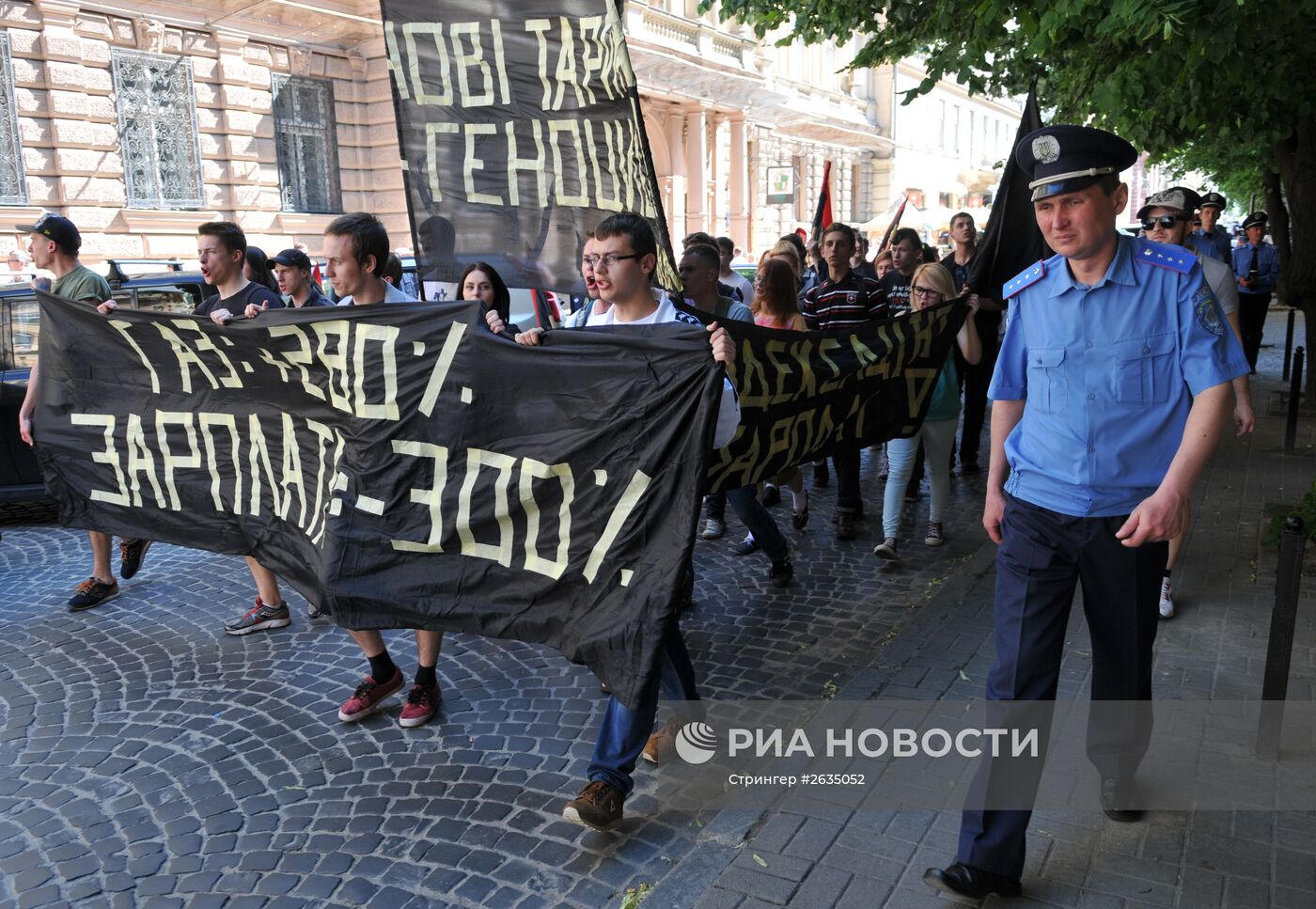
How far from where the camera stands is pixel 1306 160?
1003cm

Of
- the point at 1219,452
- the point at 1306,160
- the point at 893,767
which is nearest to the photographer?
the point at 893,767

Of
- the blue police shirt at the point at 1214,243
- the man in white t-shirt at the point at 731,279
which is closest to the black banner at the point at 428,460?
the man in white t-shirt at the point at 731,279

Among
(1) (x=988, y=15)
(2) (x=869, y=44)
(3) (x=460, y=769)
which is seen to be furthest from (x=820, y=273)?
(3) (x=460, y=769)

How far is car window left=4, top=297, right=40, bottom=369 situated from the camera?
734 cm

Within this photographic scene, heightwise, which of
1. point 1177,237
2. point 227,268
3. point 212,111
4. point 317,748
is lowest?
point 317,748

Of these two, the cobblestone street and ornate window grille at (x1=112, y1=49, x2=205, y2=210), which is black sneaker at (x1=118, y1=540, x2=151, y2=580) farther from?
ornate window grille at (x1=112, y1=49, x2=205, y2=210)

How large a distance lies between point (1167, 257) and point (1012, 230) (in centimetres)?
230

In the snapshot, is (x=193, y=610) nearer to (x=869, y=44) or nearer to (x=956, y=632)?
(x=956, y=632)

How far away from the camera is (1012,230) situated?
493 cm

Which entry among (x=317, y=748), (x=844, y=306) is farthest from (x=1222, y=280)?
(x=317, y=748)

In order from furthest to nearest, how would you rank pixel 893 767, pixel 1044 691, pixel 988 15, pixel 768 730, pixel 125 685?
pixel 988 15 < pixel 125 685 < pixel 768 730 < pixel 893 767 < pixel 1044 691

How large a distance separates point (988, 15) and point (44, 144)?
15.5 m

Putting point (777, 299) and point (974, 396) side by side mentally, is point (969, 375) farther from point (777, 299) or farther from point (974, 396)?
point (777, 299)

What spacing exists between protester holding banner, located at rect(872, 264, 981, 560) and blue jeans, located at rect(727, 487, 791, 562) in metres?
0.79
